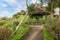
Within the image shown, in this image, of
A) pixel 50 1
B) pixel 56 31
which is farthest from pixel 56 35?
pixel 50 1

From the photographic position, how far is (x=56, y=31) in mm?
21297

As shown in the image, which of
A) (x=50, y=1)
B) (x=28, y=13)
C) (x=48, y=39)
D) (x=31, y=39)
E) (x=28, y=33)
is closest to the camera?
(x=48, y=39)

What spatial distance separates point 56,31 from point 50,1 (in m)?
17.0

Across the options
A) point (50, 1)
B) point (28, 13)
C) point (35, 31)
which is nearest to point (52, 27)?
point (35, 31)

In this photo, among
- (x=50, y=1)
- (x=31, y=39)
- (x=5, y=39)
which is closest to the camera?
(x=5, y=39)

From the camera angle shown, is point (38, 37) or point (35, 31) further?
point (35, 31)

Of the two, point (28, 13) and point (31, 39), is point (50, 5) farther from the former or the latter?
point (31, 39)

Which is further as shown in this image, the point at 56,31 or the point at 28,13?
the point at 28,13

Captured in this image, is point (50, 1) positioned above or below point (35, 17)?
above

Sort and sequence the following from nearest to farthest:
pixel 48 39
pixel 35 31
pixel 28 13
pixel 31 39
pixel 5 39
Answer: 1. pixel 5 39
2. pixel 48 39
3. pixel 31 39
4. pixel 35 31
5. pixel 28 13

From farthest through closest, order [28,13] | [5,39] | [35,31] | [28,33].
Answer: [28,13], [35,31], [28,33], [5,39]

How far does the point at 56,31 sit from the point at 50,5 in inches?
734

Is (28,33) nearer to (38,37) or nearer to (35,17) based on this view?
(38,37)

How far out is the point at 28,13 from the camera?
3253 cm
